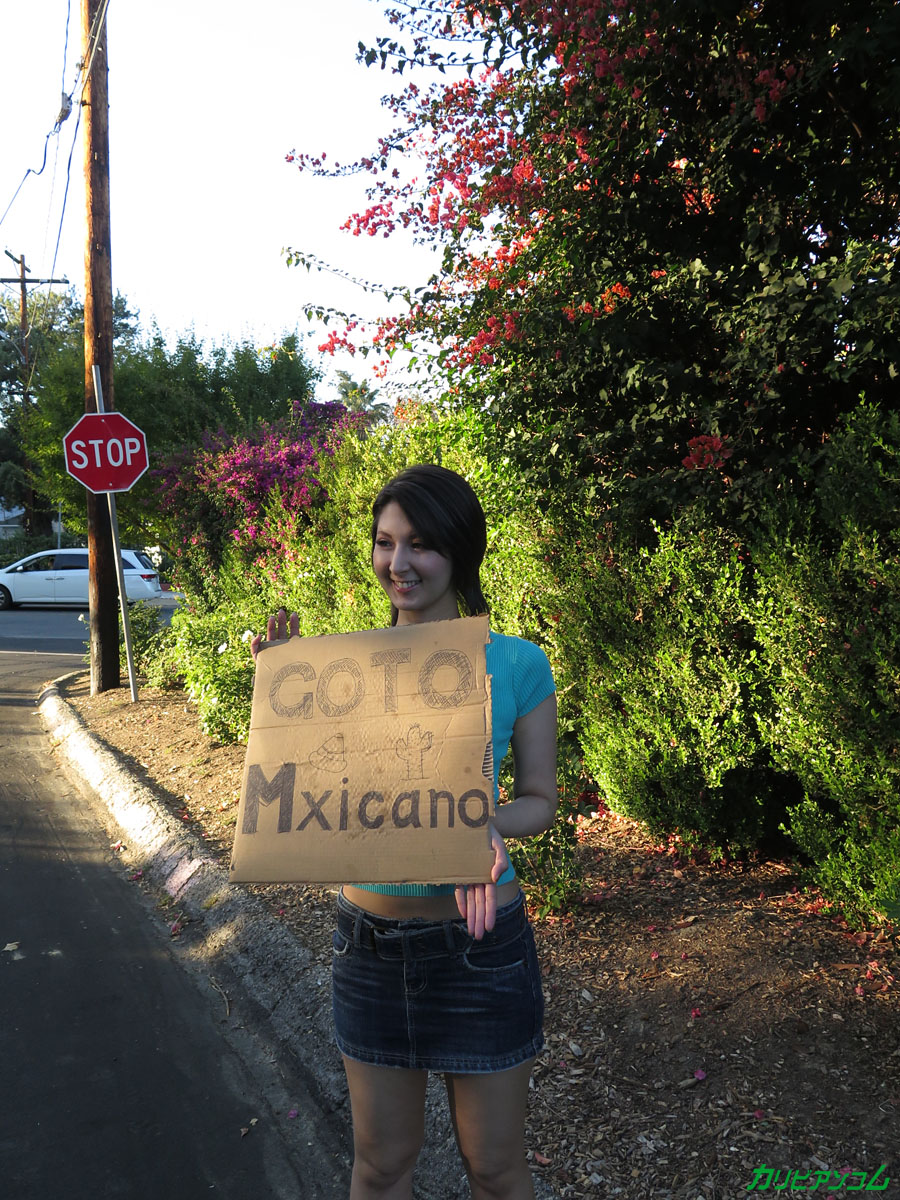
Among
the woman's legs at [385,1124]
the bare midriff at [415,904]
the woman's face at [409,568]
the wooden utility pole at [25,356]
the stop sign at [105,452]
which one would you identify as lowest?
the woman's legs at [385,1124]

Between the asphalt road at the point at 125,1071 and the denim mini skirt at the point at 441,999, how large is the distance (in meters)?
1.23

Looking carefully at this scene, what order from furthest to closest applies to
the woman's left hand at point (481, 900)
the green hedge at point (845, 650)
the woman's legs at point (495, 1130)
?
the green hedge at point (845, 650) < the woman's legs at point (495, 1130) < the woman's left hand at point (481, 900)

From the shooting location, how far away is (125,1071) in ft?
11.8

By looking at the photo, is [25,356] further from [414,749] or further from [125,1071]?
[414,749]

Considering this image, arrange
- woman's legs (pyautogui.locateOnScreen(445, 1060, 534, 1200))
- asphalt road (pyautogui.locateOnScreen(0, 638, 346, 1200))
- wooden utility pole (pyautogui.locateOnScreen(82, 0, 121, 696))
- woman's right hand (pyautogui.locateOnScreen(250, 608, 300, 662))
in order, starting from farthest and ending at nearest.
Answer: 1. wooden utility pole (pyautogui.locateOnScreen(82, 0, 121, 696))
2. asphalt road (pyautogui.locateOnScreen(0, 638, 346, 1200))
3. woman's right hand (pyautogui.locateOnScreen(250, 608, 300, 662))
4. woman's legs (pyautogui.locateOnScreen(445, 1060, 534, 1200))

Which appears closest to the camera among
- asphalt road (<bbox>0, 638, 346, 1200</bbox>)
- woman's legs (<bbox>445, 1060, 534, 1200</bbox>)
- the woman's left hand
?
the woman's left hand

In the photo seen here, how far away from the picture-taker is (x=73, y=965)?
177 inches

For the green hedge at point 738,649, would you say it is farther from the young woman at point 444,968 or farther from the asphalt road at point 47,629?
the asphalt road at point 47,629

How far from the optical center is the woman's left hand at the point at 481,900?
5.93 feet

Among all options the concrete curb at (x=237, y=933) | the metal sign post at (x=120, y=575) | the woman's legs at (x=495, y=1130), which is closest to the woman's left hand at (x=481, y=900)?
the woman's legs at (x=495, y=1130)

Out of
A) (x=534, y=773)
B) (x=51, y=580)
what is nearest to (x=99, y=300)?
(x=534, y=773)

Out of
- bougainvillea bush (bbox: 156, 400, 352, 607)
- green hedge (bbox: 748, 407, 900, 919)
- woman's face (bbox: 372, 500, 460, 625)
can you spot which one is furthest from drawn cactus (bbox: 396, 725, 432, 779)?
bougainvillea bush (bbox: 156, 400, 352, 607)

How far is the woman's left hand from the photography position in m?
1.81

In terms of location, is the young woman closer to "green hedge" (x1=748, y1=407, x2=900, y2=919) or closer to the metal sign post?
"green hedge" (x1=748, y1=407, x2=900, y2=919)
